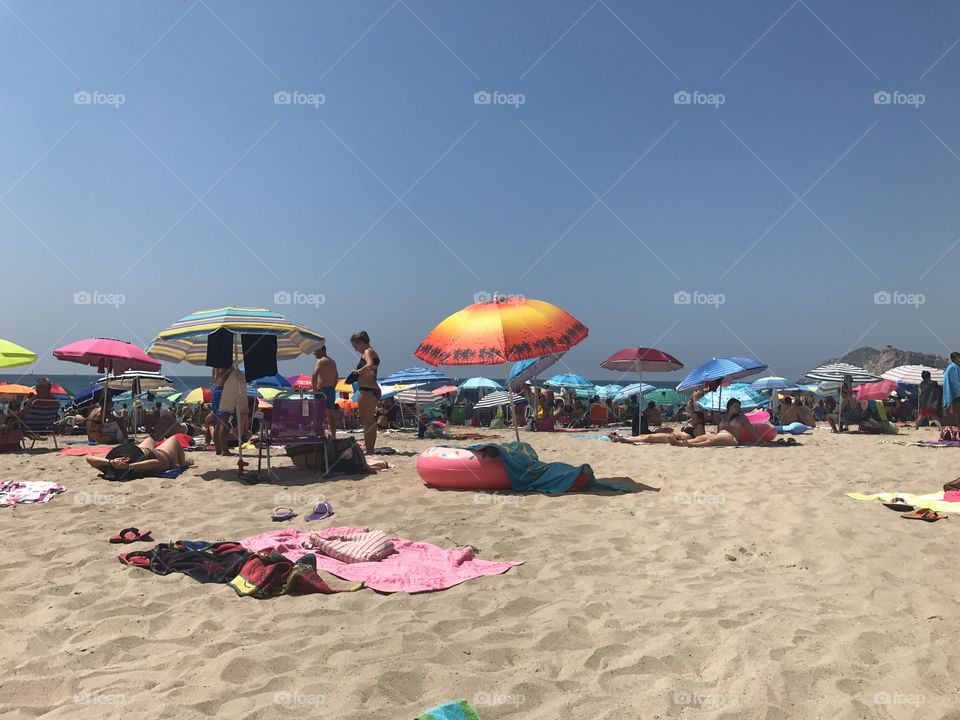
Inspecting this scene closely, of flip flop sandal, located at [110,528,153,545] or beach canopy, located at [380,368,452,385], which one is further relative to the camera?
beach canopy, located at [380,368,452,385]

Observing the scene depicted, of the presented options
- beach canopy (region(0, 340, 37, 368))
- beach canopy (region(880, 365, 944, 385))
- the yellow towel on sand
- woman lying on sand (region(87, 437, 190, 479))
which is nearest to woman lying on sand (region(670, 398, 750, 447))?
the yellow towel on sand

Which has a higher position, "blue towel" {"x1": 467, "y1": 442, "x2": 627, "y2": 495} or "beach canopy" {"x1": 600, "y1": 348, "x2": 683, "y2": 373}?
"beach canopy" {"x1": 600, "y1": 348, "x2": 683, "y2": 373}

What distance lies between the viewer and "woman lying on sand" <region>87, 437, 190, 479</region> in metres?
7.09

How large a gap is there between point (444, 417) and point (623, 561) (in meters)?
19.4

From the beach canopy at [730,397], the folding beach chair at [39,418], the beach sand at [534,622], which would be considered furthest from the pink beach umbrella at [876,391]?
the folding beach chair at [39,418]

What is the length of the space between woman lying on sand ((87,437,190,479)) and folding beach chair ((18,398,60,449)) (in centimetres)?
382

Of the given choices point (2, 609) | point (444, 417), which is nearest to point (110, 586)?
point (2, 609)

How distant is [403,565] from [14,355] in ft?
31.6

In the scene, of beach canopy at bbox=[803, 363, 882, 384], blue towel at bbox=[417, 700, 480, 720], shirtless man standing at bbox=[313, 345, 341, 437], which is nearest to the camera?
blue towel at bbox=[417, 700, 480, 720]

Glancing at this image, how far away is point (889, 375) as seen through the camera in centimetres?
1850

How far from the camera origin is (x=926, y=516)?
515cm

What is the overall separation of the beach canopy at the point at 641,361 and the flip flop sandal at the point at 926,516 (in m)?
9.53

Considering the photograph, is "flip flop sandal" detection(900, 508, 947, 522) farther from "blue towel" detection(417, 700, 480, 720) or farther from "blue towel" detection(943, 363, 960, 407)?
"blue towel" detection(943, 363, 960, 407)

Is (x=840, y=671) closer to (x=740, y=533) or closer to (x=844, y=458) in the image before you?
(x=740, y=533)
